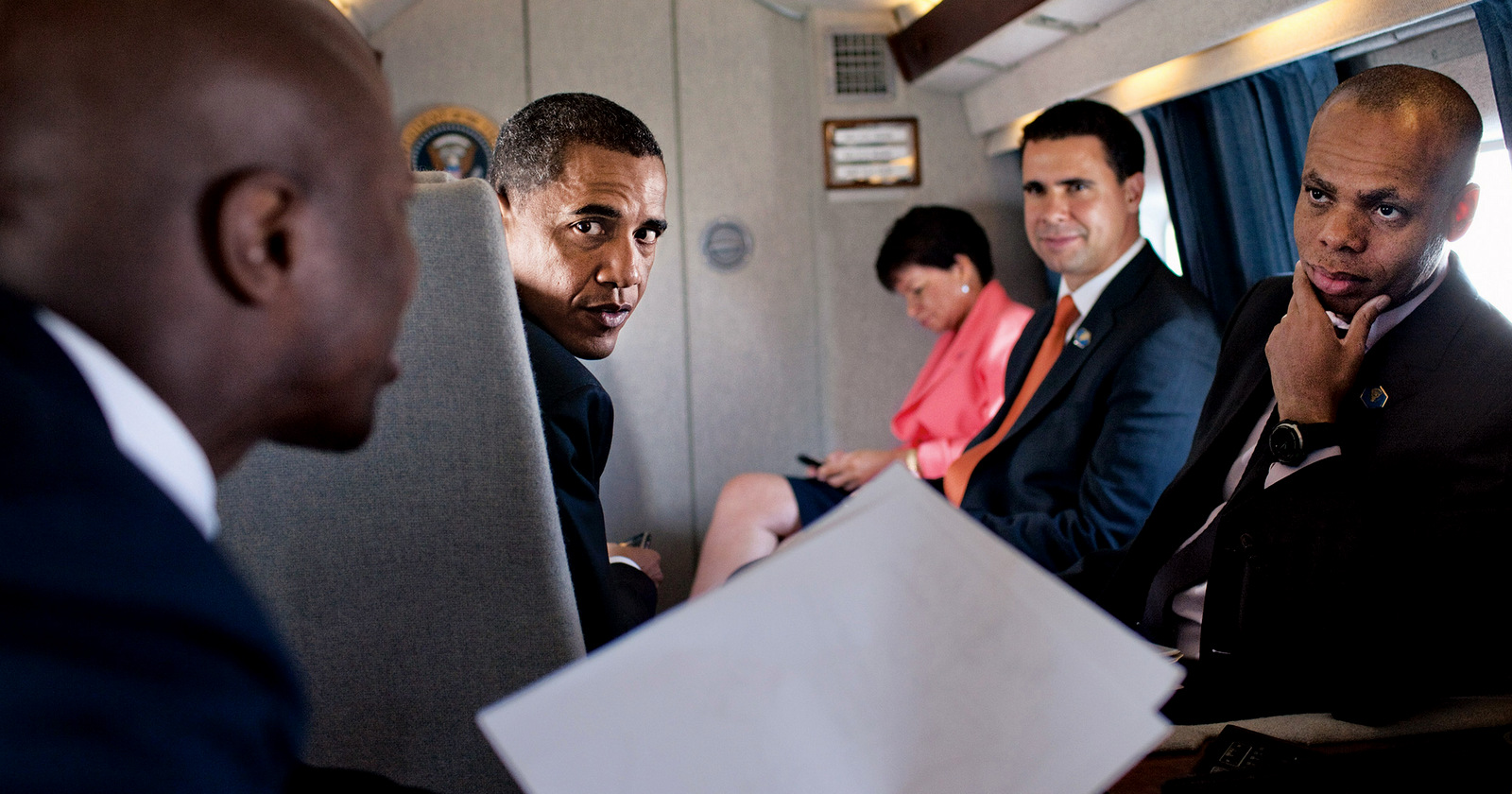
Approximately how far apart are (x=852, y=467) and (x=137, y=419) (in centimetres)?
292

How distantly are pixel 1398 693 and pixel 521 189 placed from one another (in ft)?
4.22

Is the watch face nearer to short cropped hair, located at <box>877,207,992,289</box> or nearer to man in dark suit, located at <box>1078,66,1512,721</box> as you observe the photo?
man in dark suit, located at <box>1078,66,1512,721</box>

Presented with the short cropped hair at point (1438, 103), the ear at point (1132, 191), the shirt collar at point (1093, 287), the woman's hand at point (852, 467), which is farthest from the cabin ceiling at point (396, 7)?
the short cropped hair at point (1438, 103)

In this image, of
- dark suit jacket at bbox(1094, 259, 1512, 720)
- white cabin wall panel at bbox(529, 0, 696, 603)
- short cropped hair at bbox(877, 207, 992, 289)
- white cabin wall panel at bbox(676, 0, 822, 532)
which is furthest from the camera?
white cabin wall panel at bbox(676, 0, 822, 532)

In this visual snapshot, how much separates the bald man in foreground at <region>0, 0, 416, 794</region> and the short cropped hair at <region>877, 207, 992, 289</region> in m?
3.14

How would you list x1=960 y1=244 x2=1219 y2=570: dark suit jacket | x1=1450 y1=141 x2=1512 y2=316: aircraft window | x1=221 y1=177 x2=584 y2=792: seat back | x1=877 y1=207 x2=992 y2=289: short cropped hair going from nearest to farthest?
x1=221 y1=177 x2=584 y2=792: seat back, x1=1450 y1=141 x2=1512 y2=316: aircraft window, x1=960 y1=244 x2=1219 y2=570: dark suit jacket, x1=877 y1=207 x2=992 y2=289: short cropped hair

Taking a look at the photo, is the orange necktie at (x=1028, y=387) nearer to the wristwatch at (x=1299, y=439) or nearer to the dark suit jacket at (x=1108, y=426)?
the dark suit jacket at (x=1108, y=426)

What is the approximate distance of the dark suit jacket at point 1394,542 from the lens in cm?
111

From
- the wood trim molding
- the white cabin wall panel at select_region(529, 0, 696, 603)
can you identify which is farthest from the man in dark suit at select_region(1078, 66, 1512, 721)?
the white cabin wall panel at select_region(529, 0, 696, 603)

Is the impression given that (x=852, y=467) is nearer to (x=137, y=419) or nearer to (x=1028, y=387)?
(x=1028, y=387)

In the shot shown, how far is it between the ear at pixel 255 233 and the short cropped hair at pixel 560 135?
0.91 m

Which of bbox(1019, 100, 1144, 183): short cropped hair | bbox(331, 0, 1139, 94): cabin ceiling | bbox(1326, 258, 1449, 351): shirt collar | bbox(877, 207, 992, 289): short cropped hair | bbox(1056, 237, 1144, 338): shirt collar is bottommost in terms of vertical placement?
bbox(1326, 258, 1449, 351): shirt collar

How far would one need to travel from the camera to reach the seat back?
795mm

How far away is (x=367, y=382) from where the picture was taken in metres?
0.54
